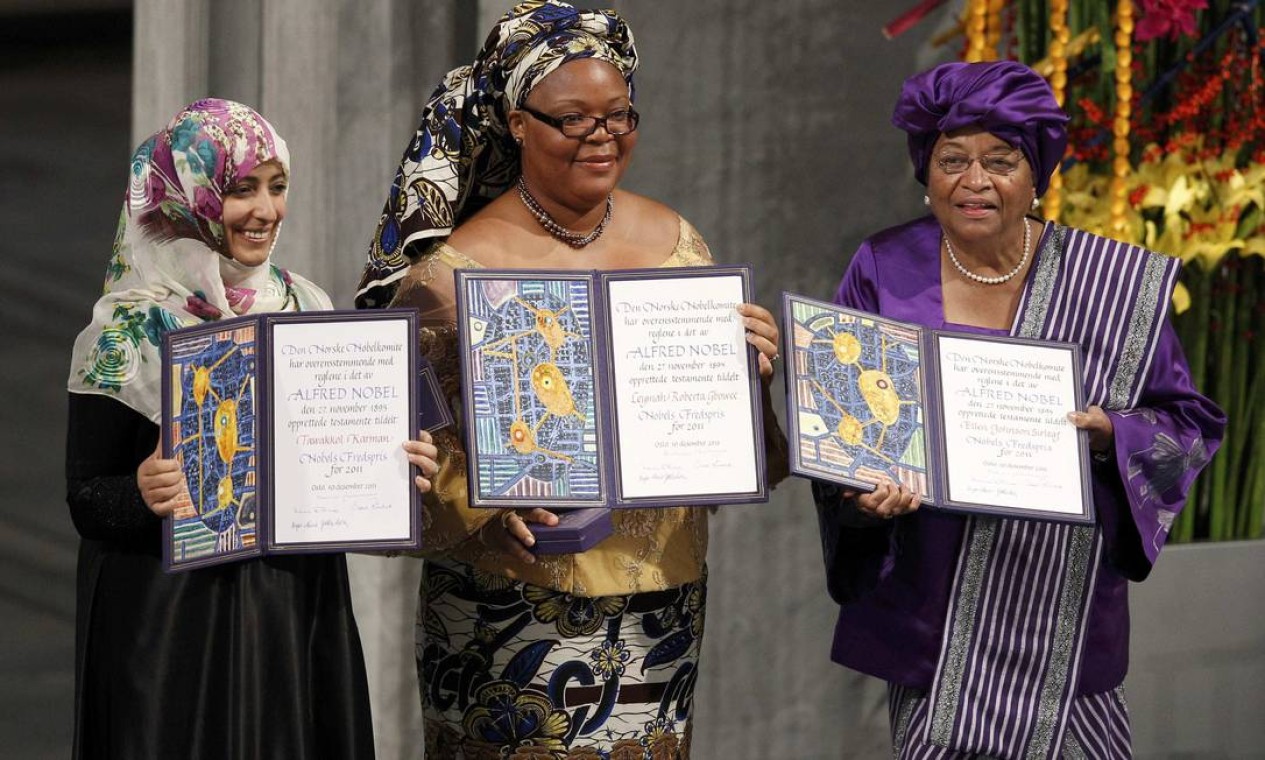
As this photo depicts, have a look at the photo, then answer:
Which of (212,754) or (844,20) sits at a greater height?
(844,20)

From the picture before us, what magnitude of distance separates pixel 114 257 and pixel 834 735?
277cm

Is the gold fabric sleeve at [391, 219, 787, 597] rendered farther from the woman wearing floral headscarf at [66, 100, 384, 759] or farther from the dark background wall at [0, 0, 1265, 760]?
the dark background wall at [0, 0, 1265, 760]

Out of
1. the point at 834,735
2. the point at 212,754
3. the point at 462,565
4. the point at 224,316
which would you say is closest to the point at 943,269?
the point at 462,565

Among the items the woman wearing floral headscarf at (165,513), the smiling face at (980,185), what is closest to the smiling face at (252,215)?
the woman wearing floral headscarf at (165,513)

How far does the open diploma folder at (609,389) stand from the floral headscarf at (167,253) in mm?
399

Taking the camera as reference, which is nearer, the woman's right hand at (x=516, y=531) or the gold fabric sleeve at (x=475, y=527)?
the woman's right hand at (x=516, y=531)

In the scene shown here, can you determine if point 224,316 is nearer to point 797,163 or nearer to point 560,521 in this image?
point 560,521

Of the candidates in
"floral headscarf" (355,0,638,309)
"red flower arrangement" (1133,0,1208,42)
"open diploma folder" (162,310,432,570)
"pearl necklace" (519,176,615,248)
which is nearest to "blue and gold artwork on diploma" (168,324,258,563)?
"open diploma folder" (162,310,432,570)

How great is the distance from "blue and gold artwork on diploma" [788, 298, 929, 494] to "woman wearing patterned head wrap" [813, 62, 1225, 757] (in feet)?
0.51

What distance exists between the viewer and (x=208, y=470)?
2.64m

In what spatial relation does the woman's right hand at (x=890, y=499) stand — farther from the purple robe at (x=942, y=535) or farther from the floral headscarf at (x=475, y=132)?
the floral headscarf at (x=475, y=132)

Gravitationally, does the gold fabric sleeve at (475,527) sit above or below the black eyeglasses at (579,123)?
below

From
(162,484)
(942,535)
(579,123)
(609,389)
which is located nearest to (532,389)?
(609,389)

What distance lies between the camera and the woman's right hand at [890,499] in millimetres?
2830
